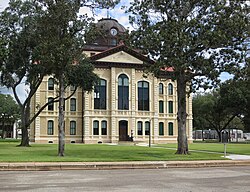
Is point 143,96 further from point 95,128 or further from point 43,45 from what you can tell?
point 43,45

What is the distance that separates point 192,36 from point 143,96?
36.4 meters

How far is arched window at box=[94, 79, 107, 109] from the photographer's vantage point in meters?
57.9

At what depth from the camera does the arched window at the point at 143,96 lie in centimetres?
6000

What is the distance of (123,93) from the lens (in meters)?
58.9

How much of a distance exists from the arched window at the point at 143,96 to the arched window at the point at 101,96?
5543 mm

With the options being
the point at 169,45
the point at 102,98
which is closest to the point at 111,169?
the point at 169,45

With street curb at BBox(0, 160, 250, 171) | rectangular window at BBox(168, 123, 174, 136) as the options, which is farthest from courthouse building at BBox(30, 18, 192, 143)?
street curb at BBox(0, 160, 250, 171)

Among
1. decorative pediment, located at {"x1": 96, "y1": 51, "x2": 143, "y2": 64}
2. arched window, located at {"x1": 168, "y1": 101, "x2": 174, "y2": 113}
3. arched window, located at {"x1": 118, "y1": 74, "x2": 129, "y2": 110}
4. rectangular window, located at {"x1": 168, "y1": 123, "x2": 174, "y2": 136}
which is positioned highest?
decorative pediment, located at {"x1": 96, "y1": 51, "x2": 143, "y2": 64}

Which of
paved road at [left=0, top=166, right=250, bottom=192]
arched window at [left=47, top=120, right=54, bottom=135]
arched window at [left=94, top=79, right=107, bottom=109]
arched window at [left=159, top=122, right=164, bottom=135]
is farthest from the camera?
arched window at [left=159, top=122, right=164, bottom=135]

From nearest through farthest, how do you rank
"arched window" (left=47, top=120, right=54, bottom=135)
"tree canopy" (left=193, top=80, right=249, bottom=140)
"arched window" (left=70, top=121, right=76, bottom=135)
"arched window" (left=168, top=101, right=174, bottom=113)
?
"arched window" (left=47, top=120, right=54, bottom=135) < "arched window" (left=70, top=121, right=76, bottom=135) < "arched window" (left=168, top=101, right=174, bottom=113) < "tree canopy" (left=193, top=80, right=249, bottom=140)

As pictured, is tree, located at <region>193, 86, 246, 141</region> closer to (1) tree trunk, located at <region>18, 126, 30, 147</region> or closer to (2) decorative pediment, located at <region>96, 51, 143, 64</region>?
(2) decorative pediment, located at <region>96, 51, 143, 64</region>

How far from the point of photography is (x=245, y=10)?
24.0 metres

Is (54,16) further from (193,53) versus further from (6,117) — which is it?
(6,117)

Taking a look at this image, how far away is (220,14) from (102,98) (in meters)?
36.2
